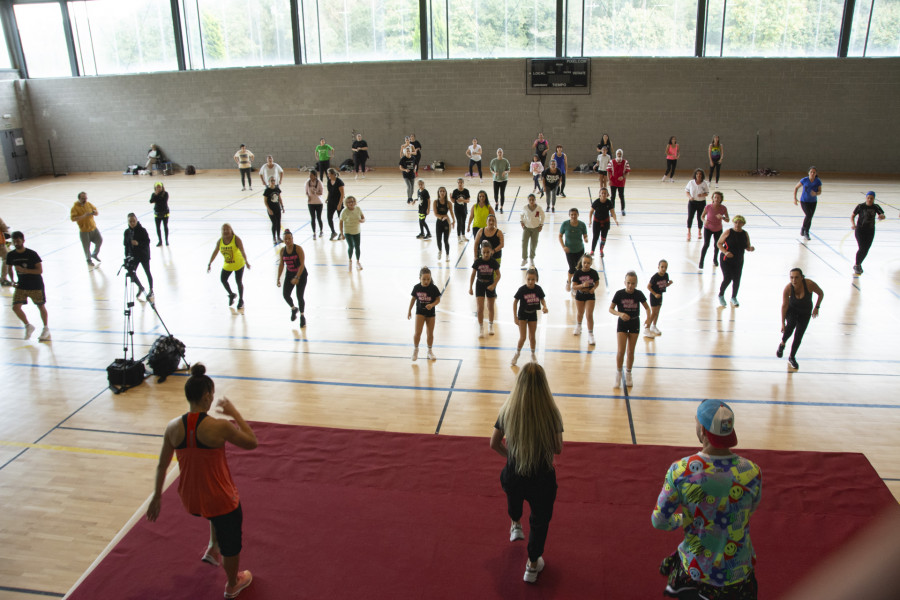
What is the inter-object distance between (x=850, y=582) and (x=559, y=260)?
1564cm

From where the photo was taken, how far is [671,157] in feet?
84.6

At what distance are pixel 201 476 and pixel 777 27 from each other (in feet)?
91.4

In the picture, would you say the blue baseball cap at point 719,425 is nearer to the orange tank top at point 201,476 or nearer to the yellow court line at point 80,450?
the orange tank top at point 201,476

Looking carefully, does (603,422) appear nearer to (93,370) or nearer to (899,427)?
(899,427)

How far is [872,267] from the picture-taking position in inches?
592

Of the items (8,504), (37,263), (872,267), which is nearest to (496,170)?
(872,267)

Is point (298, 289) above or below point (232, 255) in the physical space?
below

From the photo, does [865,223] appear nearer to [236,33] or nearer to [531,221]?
[531,221]

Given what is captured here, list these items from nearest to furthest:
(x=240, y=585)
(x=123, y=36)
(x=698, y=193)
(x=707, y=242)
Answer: (x=240, y=585), (x=707, y=242), (x=698, y=193), (x=123, y=36)

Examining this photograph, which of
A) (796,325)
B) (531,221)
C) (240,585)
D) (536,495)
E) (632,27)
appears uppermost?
(632,27)

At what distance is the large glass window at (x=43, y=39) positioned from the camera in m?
30.2

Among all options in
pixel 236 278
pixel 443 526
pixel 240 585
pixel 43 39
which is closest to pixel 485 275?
pixel 236 278

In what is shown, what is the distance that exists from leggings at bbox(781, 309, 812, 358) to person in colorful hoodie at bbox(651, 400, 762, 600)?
21.5 ft

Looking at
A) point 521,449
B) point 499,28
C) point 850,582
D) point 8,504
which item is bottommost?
point 8,504
